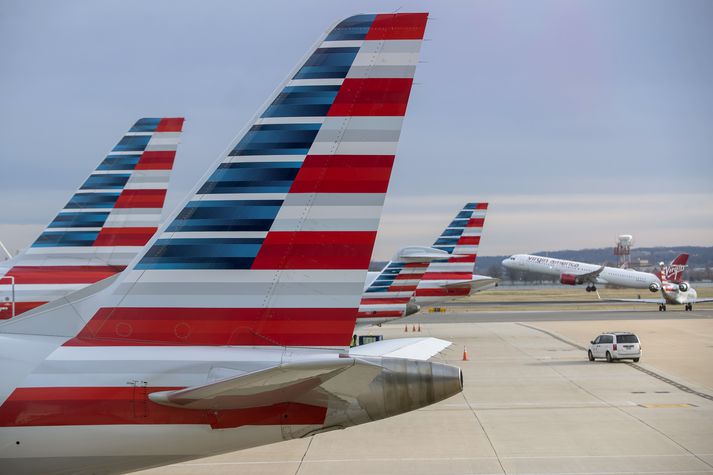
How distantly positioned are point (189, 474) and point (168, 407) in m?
10.8

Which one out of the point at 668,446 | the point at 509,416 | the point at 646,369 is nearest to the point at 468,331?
the point at 646,369

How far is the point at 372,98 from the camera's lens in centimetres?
917

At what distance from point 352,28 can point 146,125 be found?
18154 mm

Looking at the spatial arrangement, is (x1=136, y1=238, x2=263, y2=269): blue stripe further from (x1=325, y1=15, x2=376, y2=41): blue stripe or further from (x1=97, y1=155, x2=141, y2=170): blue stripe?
(x1=97, y1=155, x2=141, y2=170): blue stripe

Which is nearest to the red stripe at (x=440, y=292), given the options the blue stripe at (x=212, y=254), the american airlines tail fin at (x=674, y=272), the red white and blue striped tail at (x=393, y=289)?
the red white and blue striped tail at (x=393, y=289)

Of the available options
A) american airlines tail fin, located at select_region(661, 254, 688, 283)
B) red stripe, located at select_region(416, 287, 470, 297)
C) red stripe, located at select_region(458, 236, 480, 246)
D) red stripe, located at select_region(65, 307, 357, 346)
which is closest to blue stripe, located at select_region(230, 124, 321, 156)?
red stripe, located at select_region(65, 307, 357, 346)

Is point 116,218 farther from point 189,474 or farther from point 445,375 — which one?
point 445,375

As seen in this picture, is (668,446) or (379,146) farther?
(668,446)

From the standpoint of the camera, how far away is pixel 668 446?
2036cm

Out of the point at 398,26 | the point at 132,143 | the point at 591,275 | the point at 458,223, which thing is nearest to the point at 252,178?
the point at 398,26

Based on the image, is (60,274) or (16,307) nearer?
(16,307)

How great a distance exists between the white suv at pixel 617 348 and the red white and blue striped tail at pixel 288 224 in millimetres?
35244

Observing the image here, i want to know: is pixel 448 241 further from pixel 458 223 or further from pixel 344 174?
pixel 344 174

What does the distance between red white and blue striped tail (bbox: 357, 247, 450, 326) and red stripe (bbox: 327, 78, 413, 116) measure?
123 feet
